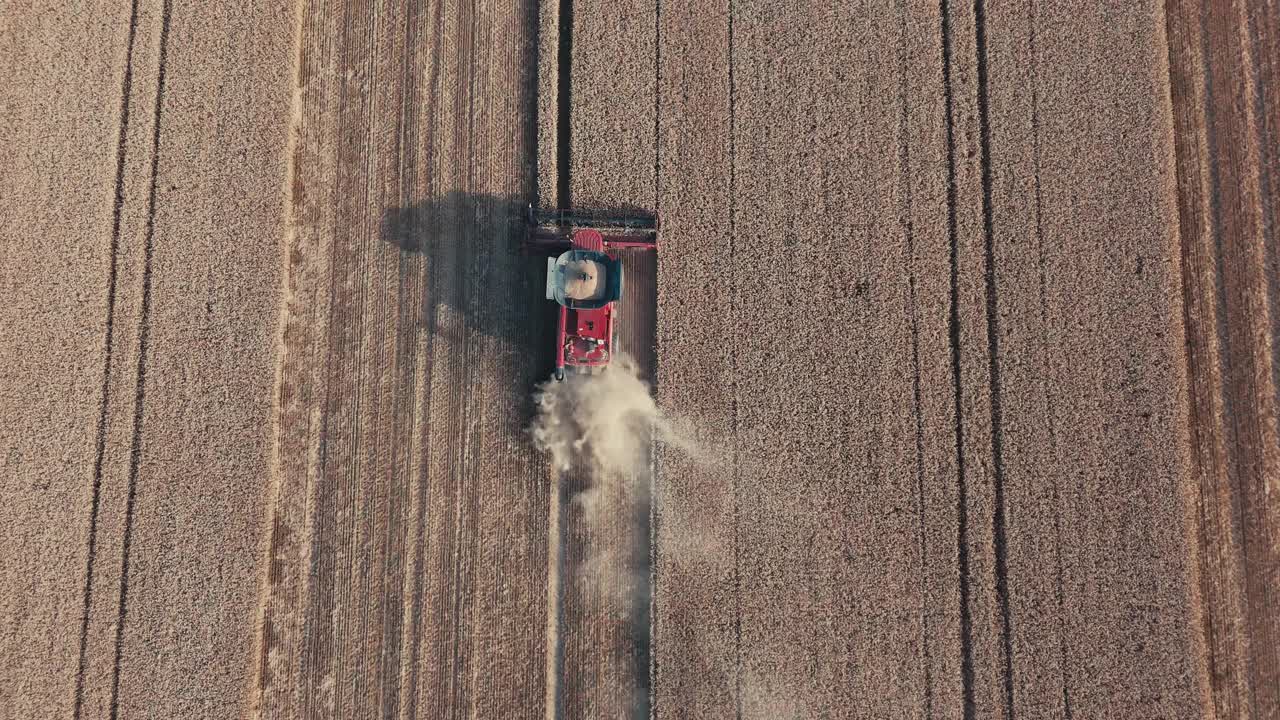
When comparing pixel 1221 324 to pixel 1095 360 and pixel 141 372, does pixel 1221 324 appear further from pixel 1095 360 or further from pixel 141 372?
pixel 141 372

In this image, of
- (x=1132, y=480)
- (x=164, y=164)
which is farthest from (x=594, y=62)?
(x=1132, y=480)

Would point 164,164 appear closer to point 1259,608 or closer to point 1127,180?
point 1127,180

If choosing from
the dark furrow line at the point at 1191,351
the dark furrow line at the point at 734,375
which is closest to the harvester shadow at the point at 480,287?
the dark furrow line at the point at 734,375

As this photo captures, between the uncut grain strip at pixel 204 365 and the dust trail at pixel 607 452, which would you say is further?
the dust trail at pixel 607 452

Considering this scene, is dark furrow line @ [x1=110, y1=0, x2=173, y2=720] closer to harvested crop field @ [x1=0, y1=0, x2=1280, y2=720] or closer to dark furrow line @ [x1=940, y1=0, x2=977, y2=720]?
harvested crop field @ [x1=0, y1=0, x2=1280, y2=720]

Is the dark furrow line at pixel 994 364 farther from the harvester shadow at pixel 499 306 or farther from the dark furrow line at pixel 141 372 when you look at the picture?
the dark furrow line at pixel 141 372

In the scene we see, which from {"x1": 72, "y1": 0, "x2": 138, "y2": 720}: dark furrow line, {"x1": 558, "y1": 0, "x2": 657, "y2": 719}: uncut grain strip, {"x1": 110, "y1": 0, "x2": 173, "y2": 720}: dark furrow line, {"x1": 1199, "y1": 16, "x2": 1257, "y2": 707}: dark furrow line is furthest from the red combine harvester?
{"x1": 1199, "y1": 16, "x2": 1257, "y2": 707}: dark furrow line
